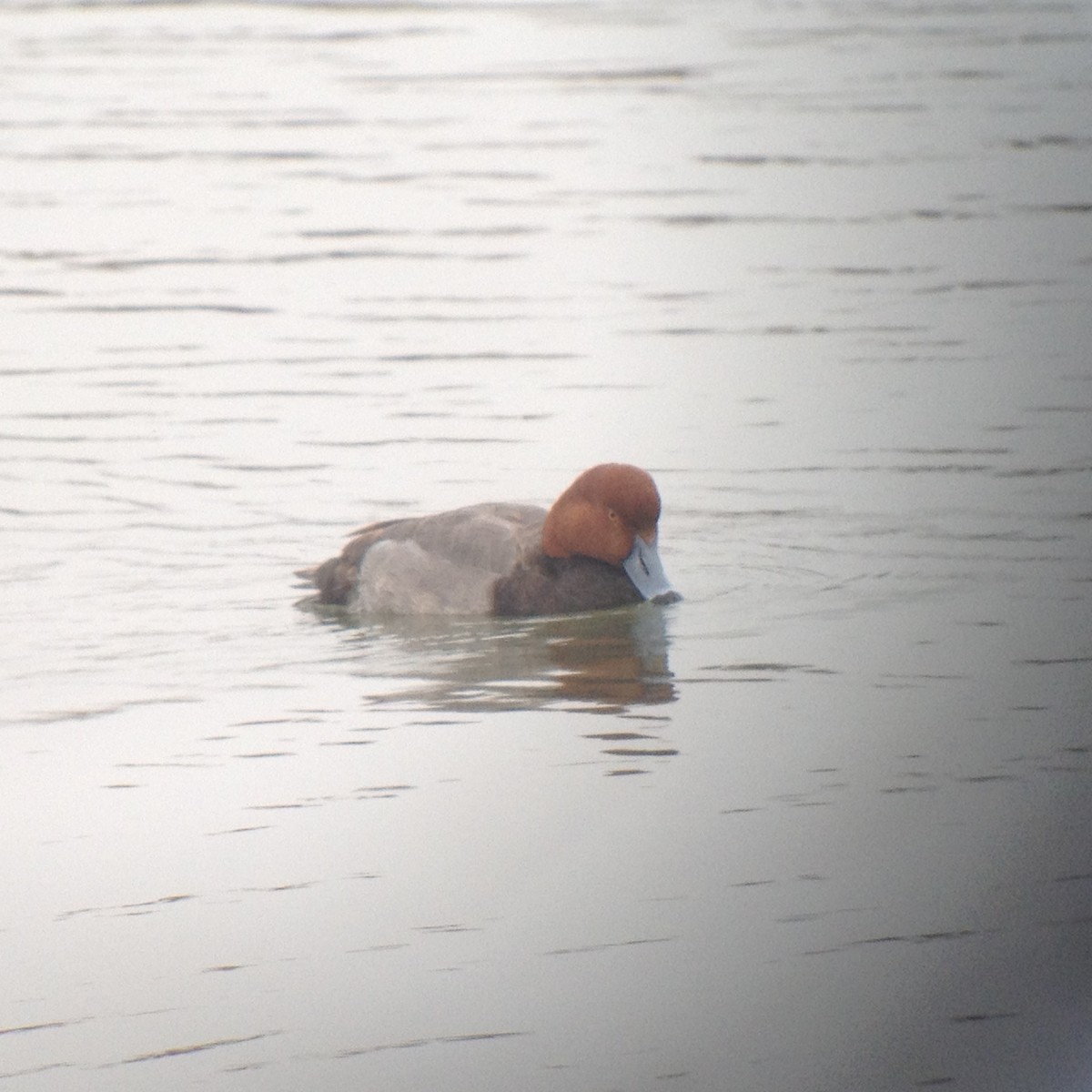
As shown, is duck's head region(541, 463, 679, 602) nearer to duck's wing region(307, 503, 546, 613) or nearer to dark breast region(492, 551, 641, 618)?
dark breast region(492, 551, 641, 618)

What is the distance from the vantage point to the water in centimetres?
510

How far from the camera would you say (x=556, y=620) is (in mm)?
8492

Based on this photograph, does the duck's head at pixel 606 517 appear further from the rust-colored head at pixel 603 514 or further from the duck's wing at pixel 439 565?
the duck's wing at pixel 439 565

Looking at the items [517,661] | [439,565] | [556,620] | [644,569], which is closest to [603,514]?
[644,569]

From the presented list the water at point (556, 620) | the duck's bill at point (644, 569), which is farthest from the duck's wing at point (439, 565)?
the duck's bill at point (644, 569)

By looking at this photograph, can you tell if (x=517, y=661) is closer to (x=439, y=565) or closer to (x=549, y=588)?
(x=549, y=588)

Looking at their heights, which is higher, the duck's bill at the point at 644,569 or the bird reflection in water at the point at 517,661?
the duck's bill at the point at 644,569

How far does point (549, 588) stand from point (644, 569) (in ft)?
1.32

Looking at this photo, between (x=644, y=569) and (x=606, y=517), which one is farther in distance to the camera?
(x=644, y=569)

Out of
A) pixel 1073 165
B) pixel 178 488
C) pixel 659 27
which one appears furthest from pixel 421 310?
pixel 659 27

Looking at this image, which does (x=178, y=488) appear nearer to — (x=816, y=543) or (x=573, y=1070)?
(x=816, y=543)

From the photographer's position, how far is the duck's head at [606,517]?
27.7 ft

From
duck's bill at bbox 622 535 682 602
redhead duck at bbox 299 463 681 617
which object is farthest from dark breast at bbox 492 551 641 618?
duck's bill at bbox 622 535 682 602

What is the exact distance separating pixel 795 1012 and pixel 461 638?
3.58 meters
